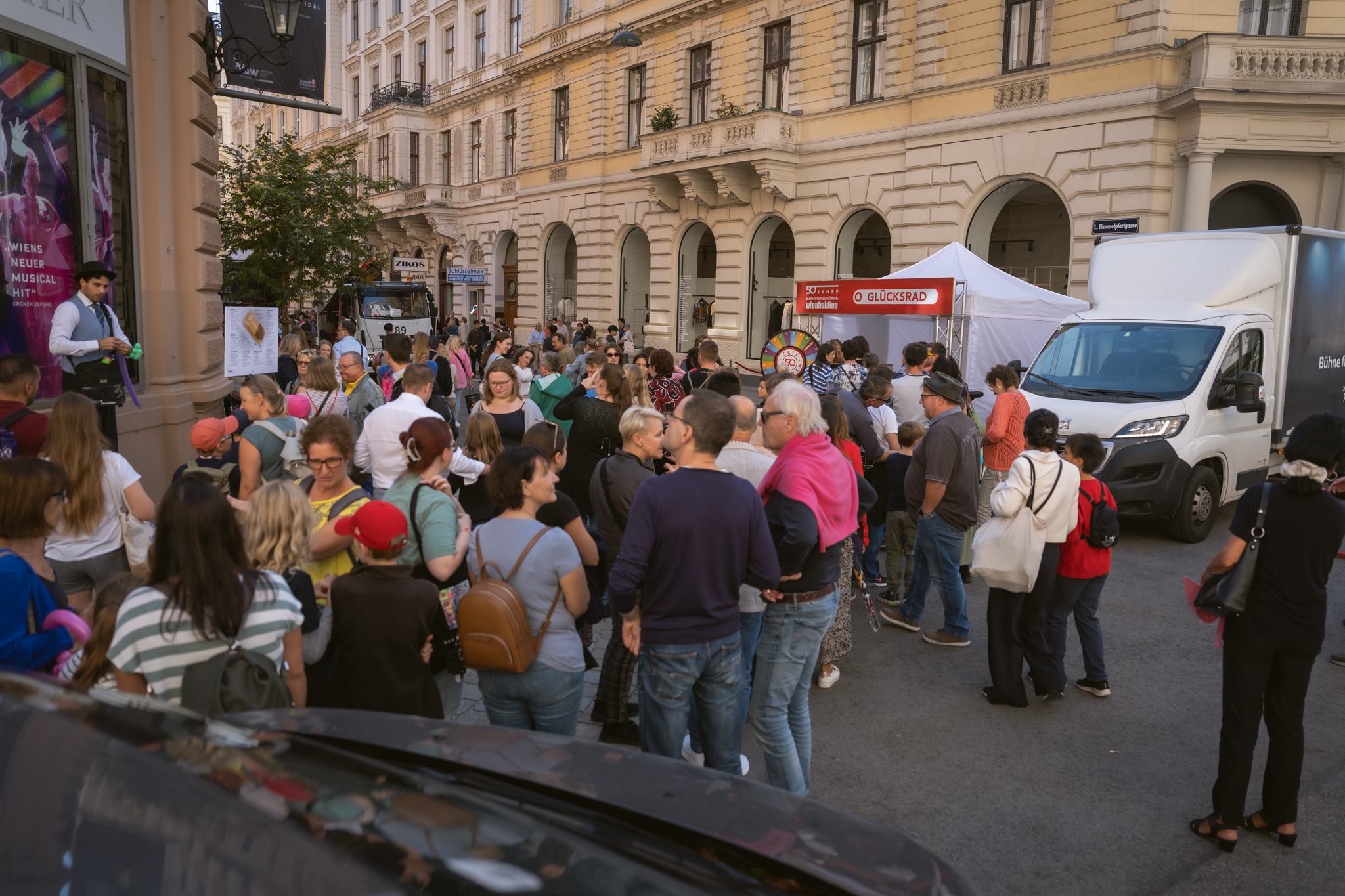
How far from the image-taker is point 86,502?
4.12 meters

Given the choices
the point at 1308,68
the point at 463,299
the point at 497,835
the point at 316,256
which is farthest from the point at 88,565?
the point at 463,299

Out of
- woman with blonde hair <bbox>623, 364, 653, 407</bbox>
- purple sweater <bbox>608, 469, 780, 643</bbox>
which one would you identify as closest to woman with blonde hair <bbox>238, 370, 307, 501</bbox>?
woman with blonde hair <bbox>623, 364, 653, 407</bbox>

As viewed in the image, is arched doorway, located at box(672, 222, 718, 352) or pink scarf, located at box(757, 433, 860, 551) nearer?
pink scarf, located at box(757, 433, 860, 551)

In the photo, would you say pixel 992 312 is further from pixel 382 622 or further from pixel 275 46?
pixel 382 622

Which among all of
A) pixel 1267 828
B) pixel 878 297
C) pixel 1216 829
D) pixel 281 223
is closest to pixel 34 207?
pixel 1216 829

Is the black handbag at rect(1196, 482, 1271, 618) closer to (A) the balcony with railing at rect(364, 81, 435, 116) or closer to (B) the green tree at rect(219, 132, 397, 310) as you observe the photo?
(B) the green tree at rect(219, 132, 397, 310)

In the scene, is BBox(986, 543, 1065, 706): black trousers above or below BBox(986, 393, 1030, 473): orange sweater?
below

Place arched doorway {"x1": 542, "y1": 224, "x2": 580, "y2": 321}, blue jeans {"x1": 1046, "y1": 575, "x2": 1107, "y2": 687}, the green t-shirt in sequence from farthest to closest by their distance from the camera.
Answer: arched doorway {"x1": 542, "y1": 224, "x2": 580, "y2": 321} < blue jeans {"x1": 1046, "y1": 575, "x2": 1107, "y2": 687} < the green t-shirt

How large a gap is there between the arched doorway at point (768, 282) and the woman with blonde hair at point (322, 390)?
58.7 ft

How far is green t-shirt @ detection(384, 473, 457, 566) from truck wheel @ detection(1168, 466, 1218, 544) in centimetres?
770

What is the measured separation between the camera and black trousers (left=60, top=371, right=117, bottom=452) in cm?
647

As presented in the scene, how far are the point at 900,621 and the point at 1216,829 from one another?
9.27ft

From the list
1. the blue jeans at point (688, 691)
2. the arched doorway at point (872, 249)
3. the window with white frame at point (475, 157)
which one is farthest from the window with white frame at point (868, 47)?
the blue jeans at point (688, 691)

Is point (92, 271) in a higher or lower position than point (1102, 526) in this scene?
higher
